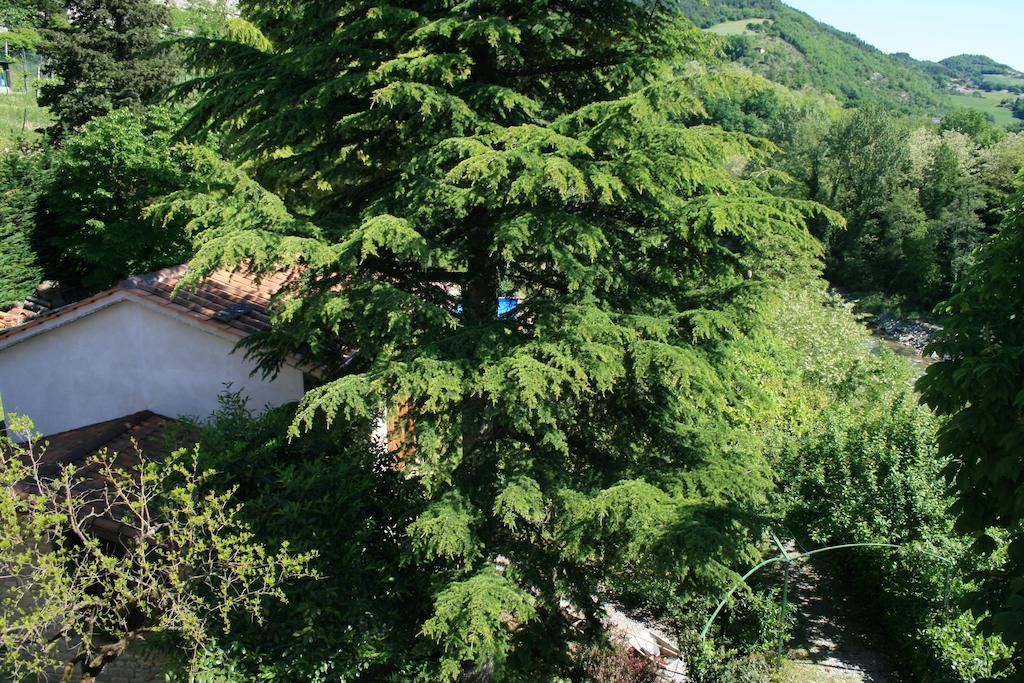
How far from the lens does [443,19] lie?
674cm

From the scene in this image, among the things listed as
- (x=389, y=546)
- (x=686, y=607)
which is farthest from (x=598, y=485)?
(x=686, y=607)

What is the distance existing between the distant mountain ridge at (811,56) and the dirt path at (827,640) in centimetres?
9444

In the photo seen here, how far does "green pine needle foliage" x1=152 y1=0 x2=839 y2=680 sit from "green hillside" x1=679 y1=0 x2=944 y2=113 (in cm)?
9934

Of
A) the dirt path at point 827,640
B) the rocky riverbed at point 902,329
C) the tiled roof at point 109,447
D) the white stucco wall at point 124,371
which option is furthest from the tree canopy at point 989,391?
the rocky riverbed at point 902,329

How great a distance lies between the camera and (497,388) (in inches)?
236

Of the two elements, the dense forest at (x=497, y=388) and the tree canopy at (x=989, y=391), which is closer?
the tree canopy at (x=989, y=391)

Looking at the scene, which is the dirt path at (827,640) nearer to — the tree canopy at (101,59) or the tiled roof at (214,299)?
the tiled roof at (214,299)

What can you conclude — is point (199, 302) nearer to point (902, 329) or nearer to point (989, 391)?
point (989, 391)

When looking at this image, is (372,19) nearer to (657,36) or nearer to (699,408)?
(657,36)

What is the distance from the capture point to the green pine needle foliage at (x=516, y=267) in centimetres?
612

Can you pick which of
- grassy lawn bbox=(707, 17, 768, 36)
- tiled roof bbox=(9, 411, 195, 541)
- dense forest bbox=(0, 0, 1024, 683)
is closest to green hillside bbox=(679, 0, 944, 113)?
grassy lawn bbox=(707, 17, 768, 36)

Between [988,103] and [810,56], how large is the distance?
A: 6605 centimetres

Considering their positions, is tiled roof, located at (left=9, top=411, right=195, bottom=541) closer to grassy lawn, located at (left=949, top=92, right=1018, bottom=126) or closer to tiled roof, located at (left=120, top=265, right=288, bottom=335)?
tiled roof, located at (left=120, top=265, right=288, bottom=335)

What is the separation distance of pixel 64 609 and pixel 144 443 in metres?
3.89
